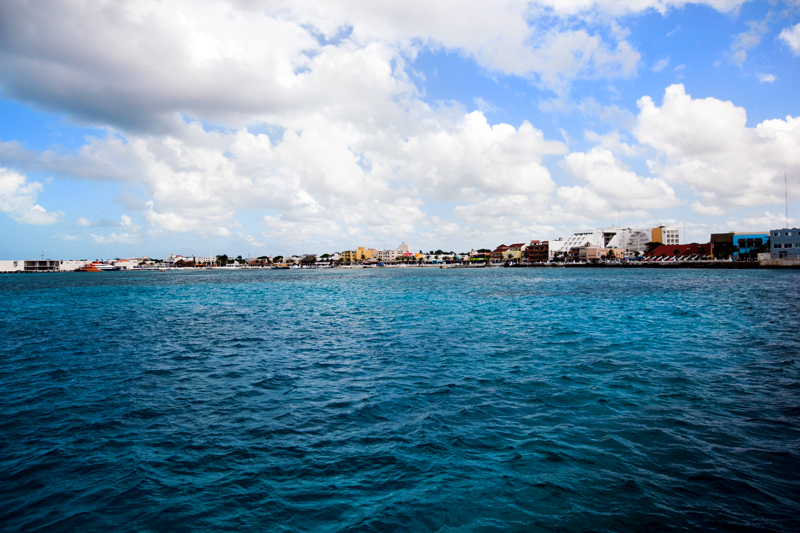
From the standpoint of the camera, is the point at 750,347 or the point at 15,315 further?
the point at 15,315

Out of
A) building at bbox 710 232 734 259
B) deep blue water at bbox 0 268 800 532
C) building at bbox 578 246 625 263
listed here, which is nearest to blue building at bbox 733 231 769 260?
building at bbox 710 232 734 259

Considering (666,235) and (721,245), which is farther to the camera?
(666,235)

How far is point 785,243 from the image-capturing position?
110062 millimetres

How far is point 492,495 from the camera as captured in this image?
7125mm

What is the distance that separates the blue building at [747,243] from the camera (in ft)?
450

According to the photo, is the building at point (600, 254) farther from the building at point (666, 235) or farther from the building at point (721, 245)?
the building at point (721, 245)

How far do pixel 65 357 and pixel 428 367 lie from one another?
1677 cm

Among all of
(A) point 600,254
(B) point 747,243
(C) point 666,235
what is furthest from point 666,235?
(B) point 747,243

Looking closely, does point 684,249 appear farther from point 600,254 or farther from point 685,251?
point 600,254

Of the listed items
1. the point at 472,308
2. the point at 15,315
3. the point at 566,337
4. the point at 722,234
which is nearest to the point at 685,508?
the point at 566,337

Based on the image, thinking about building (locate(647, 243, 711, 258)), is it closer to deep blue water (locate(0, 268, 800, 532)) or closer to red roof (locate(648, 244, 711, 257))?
red roof (locate(648, 244, 711, 257))

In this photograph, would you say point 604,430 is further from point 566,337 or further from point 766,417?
point 566,337

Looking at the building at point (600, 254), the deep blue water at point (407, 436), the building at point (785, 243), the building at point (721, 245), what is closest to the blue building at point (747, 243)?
the building at point (721, 245)

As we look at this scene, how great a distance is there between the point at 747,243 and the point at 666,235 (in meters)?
57.0
